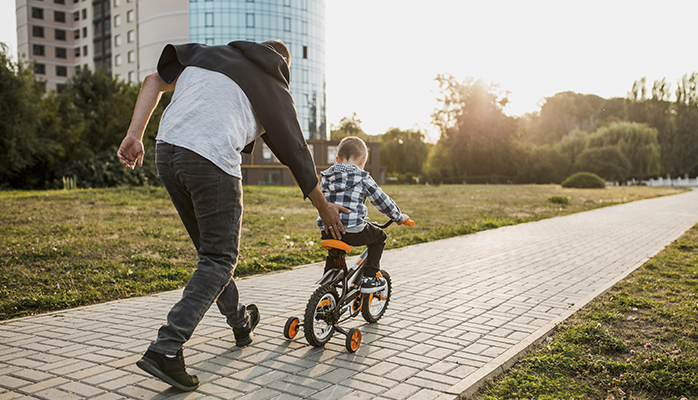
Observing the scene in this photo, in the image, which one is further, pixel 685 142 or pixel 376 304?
pixel 685 142

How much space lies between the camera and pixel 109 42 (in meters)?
75.2

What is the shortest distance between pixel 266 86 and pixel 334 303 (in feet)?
5.55

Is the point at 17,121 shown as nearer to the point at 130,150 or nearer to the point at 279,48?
the point at 130,150

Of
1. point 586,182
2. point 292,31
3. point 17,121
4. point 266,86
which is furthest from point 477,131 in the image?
point 266,86

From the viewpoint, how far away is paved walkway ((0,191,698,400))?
3.10 meters

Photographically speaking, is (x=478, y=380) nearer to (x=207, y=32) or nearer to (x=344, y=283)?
(x=344, y=283)

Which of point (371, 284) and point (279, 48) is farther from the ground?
point (279, 48)

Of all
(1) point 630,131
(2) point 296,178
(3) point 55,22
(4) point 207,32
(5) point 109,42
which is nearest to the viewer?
(2) point 296,178

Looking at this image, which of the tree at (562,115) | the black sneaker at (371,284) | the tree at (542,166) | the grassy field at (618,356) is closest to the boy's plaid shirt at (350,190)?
the black sneaker at (371,284)

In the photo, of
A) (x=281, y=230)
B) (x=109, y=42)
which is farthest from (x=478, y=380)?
(x=109, y=42)

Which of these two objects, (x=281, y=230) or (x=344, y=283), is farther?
(x=281, y=230)

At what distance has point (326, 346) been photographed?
397 cm

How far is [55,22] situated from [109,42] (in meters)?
15.0

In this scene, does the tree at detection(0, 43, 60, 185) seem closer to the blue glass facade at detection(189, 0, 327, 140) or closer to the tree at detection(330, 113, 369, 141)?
the blue glass facade at detection(189, 0, 327, 140)
